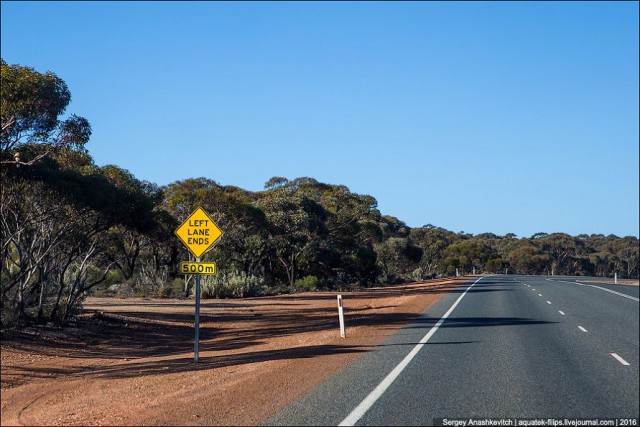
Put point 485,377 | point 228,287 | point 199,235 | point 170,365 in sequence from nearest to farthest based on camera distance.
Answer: point 485,377 → point 170,365 → point 199,235 → point 228,287

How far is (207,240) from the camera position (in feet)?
46.2

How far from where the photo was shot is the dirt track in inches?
358

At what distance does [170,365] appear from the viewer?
13891mm

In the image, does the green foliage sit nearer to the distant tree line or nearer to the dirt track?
the distant tree line

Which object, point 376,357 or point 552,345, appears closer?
point 376,357

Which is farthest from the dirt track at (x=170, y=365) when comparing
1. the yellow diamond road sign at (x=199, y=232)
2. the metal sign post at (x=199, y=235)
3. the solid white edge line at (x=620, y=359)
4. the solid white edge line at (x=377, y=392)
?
the solid white edge line at (x=620, y=359)

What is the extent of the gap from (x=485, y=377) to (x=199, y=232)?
6.41 metres

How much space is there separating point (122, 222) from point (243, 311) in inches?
415

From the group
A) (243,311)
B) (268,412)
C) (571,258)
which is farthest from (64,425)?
(571,258)

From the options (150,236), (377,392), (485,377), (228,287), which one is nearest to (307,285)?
(228,287)

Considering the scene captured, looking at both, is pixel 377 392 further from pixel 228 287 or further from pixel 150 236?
pixel 228 287

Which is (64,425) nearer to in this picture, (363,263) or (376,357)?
(376,357)

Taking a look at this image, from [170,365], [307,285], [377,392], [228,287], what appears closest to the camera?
[377,392]

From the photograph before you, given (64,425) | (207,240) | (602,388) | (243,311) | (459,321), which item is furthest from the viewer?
(243,311)
